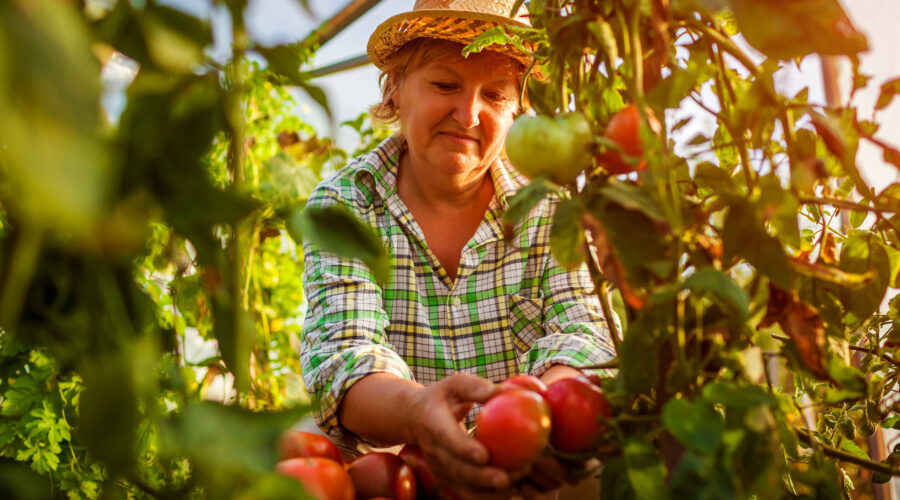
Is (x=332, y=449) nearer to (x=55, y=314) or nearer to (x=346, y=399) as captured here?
(x=346, y=399)

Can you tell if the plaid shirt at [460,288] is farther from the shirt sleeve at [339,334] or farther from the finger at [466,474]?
the finger at [466,474]

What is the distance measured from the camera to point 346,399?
0.95 metres

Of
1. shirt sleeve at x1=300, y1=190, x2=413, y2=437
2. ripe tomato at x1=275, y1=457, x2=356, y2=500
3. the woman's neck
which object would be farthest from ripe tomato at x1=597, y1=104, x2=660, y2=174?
the woman's neck

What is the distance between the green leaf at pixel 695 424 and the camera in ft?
1.35

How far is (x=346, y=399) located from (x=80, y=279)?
0.61 metres

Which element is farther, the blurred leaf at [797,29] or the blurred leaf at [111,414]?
the blurred leaf at [797,29]

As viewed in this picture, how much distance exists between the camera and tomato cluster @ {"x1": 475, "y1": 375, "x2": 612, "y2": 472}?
0.58 meters

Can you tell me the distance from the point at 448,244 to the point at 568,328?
0.38m

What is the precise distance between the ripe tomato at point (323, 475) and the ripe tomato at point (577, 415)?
188 millimetres

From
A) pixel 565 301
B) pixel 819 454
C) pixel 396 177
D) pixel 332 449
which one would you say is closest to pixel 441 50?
pixel 396 177

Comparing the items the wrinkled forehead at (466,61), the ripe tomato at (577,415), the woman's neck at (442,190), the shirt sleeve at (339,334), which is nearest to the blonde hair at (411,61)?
the wrinkled forehead at (466,61)

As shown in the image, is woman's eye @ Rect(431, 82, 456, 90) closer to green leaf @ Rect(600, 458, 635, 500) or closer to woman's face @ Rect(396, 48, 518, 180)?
woman's face @ Rect(396, 48, 518, 180)

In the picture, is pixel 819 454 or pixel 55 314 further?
pixel 819 454

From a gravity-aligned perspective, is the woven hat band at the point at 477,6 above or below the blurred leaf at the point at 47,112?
above
